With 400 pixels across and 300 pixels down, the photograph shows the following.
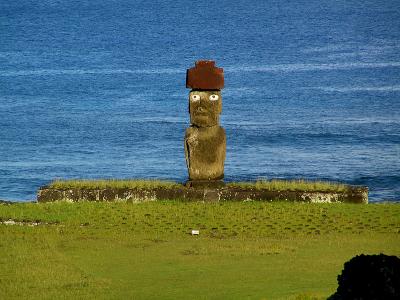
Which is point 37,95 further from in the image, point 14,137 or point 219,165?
point 219,165

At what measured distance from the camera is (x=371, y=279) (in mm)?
10695

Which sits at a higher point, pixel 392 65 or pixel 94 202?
pixel 392 65

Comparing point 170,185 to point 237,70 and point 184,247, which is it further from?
point 237,70

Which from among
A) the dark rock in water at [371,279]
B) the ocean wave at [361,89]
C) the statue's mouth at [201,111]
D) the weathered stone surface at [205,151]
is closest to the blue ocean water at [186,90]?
the ocean wave at [361,89]

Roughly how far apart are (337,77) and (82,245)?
66199mm

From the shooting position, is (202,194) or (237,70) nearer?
(202,194)

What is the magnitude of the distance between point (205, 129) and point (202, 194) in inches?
49.4

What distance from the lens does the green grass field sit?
53.9ft

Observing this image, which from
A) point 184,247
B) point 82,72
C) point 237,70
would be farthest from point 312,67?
point 184,247

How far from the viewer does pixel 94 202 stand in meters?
24.9

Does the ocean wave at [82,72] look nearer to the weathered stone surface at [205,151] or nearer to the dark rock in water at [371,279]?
the weathered stone surface at [205,151]

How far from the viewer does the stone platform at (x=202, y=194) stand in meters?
24.9

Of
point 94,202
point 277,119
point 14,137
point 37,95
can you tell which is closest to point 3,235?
point 94,202

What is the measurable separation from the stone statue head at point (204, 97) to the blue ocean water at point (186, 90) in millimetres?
14837
